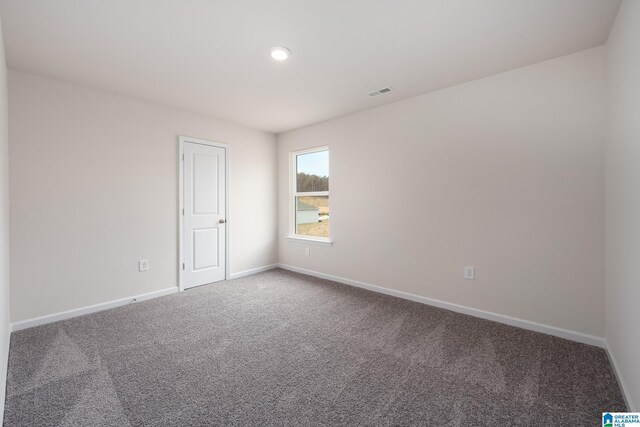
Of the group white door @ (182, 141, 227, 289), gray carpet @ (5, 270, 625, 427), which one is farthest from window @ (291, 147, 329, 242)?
gray carpet @ (5, 270, 625, 427)

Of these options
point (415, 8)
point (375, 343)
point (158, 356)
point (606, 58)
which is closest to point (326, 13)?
point (415, 8)

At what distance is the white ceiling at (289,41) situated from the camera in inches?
69.7

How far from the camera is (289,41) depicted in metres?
2.12

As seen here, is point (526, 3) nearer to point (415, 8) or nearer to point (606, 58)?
point (415, 8)

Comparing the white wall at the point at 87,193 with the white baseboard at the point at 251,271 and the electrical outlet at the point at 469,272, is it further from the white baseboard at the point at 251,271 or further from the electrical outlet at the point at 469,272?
the electrical outlet at the point at 469,272

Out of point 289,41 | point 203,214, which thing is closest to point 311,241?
point 203,214

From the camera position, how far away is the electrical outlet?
282 centimetres

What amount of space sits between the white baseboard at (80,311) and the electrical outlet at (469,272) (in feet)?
11.5

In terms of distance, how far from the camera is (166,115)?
3.51m

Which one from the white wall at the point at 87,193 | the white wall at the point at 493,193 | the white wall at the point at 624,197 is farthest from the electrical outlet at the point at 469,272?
the white wall at the point at 87,193

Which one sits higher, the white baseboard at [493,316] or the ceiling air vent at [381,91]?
the ceiling air vent at [381,91]

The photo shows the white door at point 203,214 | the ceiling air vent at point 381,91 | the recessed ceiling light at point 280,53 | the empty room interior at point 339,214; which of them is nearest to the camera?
the empty room interior at point 339,214

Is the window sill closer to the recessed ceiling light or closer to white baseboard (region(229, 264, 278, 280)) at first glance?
white baseboard (region(229, 264, 278, 280))

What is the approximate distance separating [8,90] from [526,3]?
13.6 feet
